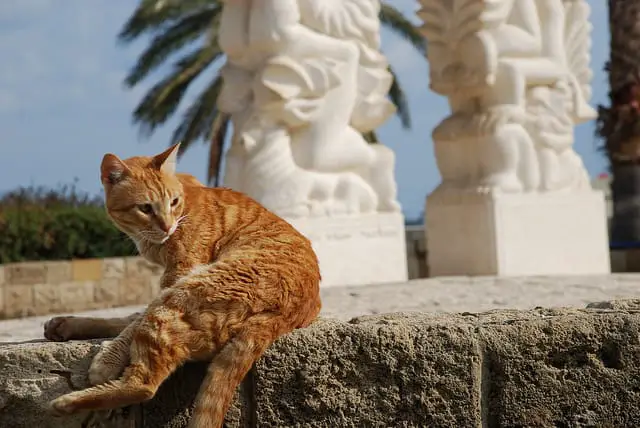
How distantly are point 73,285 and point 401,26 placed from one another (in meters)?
8.95

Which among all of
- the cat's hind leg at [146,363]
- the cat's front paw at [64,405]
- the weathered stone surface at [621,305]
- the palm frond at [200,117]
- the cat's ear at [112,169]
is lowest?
the cat's front paw at [64,405]

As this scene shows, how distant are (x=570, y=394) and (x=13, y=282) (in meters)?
6.63

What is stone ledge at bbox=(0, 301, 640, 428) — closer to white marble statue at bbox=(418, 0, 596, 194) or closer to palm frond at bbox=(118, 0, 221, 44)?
white marble statue at bbox=(418, 0, 596, 194)

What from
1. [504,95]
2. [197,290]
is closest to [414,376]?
[197,290]

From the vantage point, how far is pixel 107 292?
30.6ft

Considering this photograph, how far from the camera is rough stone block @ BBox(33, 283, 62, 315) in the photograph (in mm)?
8945

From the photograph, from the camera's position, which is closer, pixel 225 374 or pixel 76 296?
pixel 225 374

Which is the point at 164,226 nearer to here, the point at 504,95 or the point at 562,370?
the point at 562,370

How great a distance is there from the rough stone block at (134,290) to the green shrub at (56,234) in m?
0.32

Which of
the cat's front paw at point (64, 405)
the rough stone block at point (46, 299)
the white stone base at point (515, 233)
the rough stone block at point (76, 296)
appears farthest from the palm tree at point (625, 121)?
the cat's front paw at point (64, 405)

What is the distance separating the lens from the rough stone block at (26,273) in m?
8.91

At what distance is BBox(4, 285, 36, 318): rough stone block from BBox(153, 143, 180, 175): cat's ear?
6.01m

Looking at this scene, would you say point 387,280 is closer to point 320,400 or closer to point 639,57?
point 320,400

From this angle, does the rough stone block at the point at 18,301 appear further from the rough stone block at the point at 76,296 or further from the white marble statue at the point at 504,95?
the white marble statue at the point at 504,95
